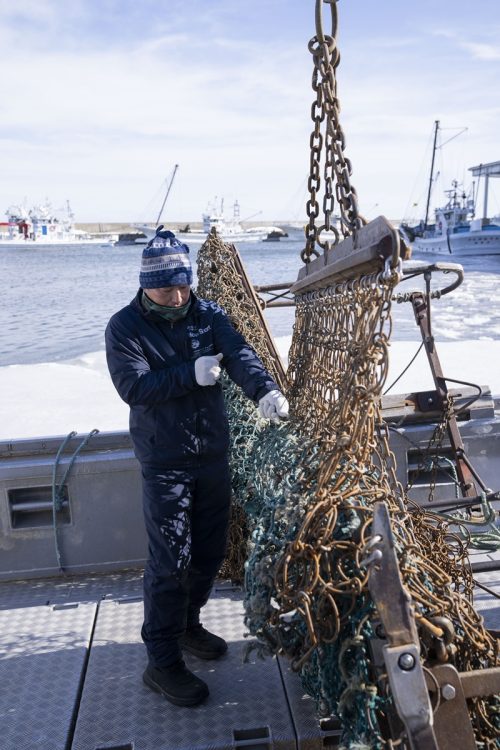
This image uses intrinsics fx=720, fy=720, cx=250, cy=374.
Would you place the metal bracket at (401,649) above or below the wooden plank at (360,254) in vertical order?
below

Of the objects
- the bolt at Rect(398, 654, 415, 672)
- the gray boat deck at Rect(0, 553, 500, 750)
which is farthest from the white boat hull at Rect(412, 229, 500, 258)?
the bolt at Rect(398, 654, 415, 672)

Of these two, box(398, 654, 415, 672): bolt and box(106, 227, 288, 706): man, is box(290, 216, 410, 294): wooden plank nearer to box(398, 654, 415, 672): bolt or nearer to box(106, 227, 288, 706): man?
box(106, 227, 288, 706): man

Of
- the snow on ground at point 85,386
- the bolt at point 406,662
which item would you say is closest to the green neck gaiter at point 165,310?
the bolt at point 406,662

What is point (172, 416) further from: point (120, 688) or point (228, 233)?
point (228, 233)

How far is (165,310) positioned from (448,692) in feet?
6.00

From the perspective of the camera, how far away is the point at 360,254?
229 centimetres

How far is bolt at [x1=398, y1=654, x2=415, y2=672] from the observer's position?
68.4 inches

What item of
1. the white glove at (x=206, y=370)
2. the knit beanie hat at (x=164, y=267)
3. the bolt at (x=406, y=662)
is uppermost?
the knit beanie hat at (x=164, y=267)

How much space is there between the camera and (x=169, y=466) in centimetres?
298

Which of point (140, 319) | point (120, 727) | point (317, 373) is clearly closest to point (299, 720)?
point (120, 727)

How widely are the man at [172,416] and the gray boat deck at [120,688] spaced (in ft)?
0.44

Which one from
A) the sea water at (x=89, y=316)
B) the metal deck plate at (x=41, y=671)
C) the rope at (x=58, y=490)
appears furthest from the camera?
the sea water at (x=89, y=316)

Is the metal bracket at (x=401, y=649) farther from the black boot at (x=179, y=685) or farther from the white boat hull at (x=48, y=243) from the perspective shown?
the white boat hull at (x=48, y=243)

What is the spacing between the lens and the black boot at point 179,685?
115 inches
